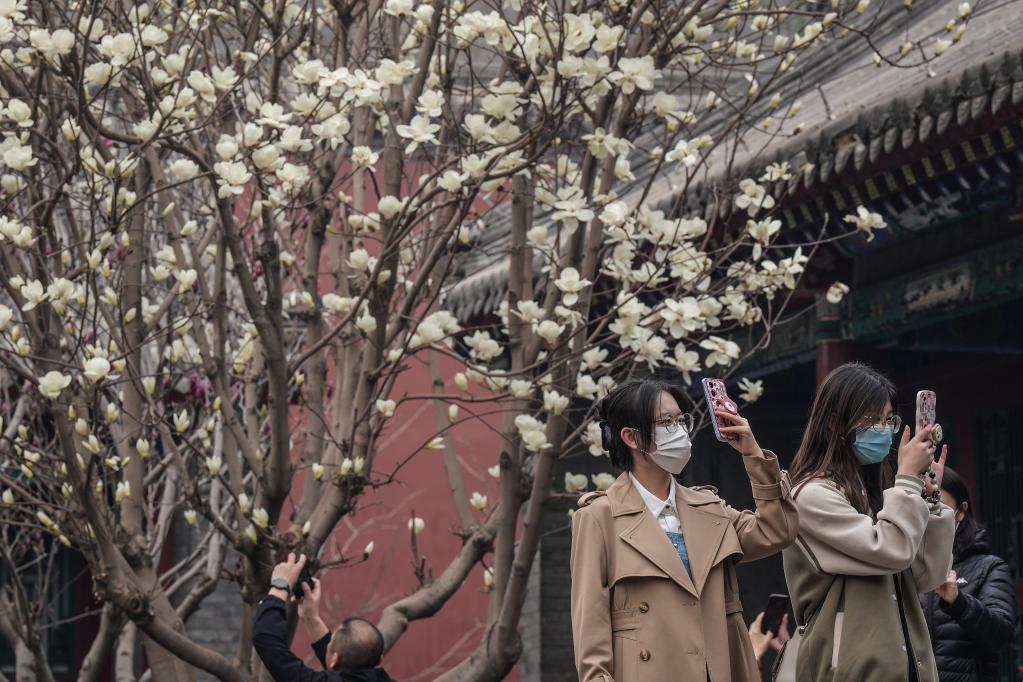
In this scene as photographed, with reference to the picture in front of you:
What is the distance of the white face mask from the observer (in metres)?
4.20

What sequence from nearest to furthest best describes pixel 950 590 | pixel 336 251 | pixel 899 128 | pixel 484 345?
pixel 950 590 → pixel 484 345 → pixel 899 128 → pixel 336 251

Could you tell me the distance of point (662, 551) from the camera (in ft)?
13.5

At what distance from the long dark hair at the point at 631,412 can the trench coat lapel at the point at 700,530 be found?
0.53 feet

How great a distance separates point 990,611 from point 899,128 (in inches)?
105

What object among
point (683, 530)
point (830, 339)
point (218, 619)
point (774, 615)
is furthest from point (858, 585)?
point (218, 619)

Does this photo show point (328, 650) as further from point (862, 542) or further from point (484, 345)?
point (862, 542)

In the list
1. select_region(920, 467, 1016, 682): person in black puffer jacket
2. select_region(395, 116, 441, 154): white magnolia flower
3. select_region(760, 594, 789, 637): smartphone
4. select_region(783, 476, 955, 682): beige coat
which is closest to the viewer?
select_region(783, 476, 955, 682): beige coat

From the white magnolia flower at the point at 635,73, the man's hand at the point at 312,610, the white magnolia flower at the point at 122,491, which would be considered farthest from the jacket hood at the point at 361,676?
the white magnolia flower at the point at 635,73

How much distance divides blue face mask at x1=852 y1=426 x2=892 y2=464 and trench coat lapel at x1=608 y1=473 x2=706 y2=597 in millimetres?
456

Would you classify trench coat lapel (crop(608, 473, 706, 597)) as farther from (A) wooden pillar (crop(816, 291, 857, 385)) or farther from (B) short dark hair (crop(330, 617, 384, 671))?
(A) wooden pillar (crop(816, 291, 857, 385))

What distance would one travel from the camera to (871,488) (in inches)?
165

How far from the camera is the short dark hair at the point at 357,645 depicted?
5160 mm

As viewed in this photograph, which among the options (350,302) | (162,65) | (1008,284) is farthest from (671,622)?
(1008,284)

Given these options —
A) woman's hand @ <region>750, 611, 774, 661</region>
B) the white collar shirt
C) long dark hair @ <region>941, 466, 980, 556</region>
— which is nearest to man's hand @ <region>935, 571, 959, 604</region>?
long dark hair @ <region>941, 466, 980, 556</region>
